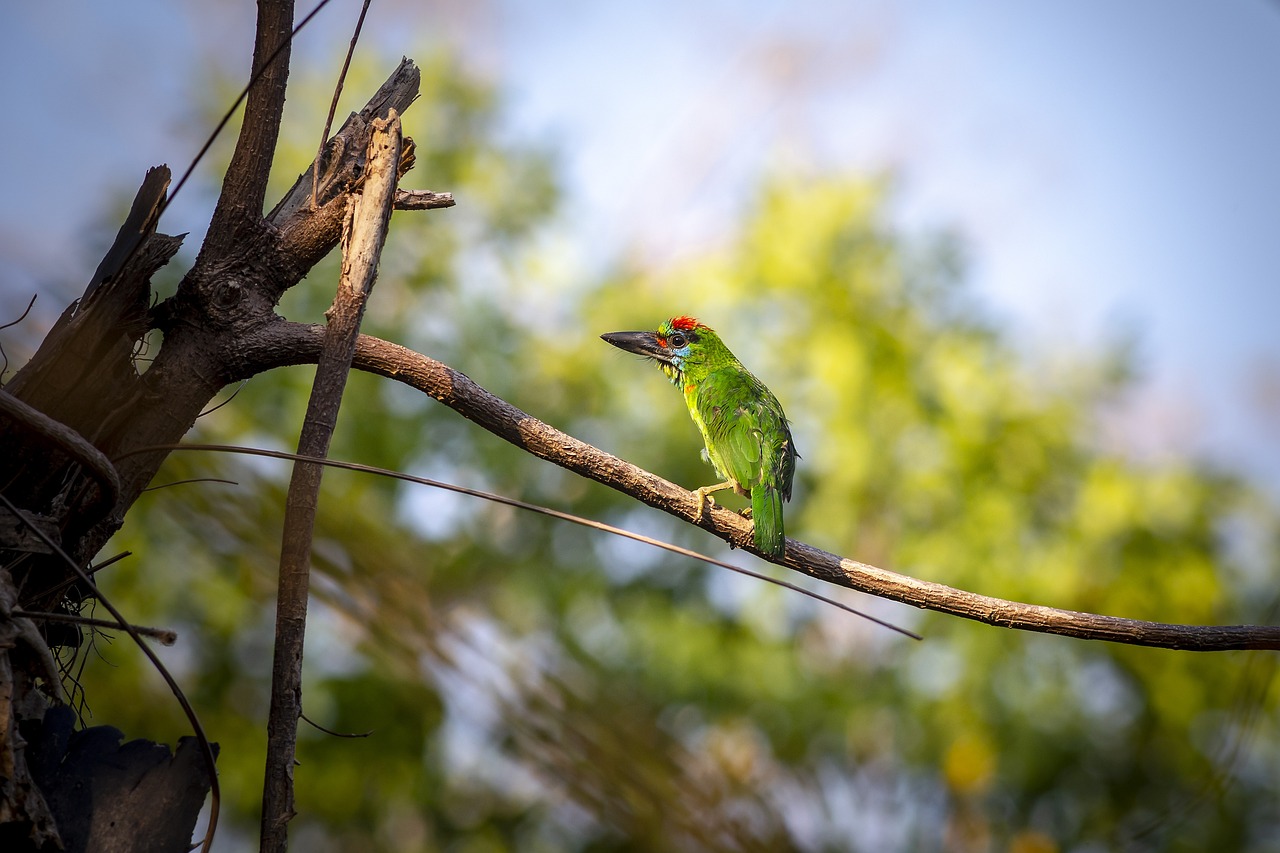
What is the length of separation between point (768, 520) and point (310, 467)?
1808mm

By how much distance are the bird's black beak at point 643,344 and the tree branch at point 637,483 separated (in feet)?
6.02

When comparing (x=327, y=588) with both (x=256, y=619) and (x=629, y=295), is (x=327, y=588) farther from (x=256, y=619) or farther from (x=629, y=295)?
(x=629, y=295)

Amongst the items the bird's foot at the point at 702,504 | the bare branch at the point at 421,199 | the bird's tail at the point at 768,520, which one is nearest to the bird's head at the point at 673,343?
the bird's tail at the point at 768,520

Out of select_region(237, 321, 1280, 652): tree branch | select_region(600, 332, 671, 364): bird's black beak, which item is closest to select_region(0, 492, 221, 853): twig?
select_region(237, 321, 1280, 652): tree branch

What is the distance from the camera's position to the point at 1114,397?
11.3 meters

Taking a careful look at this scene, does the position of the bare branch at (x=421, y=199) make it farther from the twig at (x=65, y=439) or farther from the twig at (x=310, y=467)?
the twig at (x=65, y=439)

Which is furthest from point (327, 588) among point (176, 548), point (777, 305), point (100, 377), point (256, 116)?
point (777, 305)

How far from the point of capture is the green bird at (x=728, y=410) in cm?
381

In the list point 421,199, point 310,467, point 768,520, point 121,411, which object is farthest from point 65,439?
point 768,520

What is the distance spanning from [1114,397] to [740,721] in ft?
20.1

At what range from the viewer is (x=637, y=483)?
2.51 meters

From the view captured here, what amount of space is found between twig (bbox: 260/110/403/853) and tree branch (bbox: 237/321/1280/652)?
226 mm

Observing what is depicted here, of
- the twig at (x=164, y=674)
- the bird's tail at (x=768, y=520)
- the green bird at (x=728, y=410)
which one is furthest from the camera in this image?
the green bird at (x=728, y=410)

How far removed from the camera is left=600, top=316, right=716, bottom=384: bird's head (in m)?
4.37
